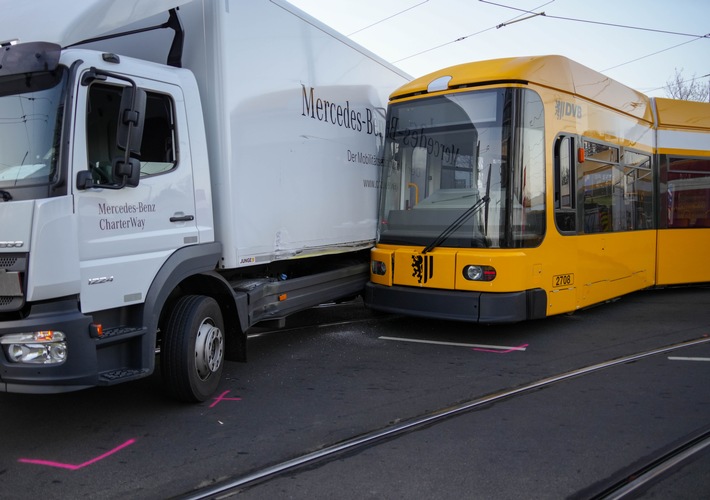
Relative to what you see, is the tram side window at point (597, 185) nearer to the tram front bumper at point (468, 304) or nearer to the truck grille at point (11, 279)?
the tram front bumper at point (468, 304)

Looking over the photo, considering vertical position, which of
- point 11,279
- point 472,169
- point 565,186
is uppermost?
point 472,169

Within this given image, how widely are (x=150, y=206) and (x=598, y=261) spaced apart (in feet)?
19.8

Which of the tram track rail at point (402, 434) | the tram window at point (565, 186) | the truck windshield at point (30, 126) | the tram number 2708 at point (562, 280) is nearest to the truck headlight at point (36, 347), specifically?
the truck windshield at point (30, 126)

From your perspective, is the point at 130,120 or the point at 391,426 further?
the point at 391,426

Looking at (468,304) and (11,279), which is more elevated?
(11,279)

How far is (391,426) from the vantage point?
14.4 feet

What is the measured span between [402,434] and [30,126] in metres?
3.31

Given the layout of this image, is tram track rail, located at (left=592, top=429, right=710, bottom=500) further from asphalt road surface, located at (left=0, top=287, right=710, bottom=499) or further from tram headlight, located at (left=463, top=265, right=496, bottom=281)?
tram headlight, located at (left=463, top=265, right=496, bottom=281)

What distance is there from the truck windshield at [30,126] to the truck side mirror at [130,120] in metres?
0.38

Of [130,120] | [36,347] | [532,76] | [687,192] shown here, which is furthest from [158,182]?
[687,192]

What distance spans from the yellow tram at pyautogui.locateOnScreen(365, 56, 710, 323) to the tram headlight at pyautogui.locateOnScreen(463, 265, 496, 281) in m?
0.01

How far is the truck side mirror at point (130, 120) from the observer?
4141 millimetres

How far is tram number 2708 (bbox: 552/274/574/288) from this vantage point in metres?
7.24

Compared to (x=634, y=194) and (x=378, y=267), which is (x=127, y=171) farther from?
(x=634, y=194)
